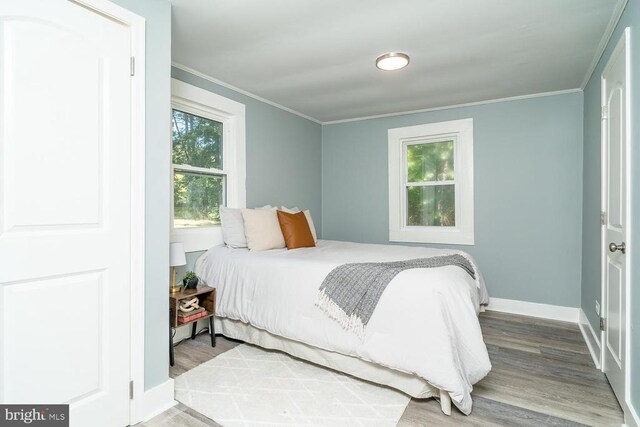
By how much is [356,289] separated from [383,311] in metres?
0.23

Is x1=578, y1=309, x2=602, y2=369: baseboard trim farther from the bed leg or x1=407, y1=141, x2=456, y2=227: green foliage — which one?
x1=407, y1=141, x2=456, y2=227: green foliage

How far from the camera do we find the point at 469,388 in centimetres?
191

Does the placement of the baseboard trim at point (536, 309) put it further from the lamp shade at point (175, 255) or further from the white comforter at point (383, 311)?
the lamp shade at point (175, 255)

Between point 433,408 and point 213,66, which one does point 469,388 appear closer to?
point 433,408

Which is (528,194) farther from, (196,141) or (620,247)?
(196,141)

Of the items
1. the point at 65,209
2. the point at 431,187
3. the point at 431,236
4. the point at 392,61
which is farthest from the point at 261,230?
the point at 431,187

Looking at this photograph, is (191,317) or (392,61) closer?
(191,317)

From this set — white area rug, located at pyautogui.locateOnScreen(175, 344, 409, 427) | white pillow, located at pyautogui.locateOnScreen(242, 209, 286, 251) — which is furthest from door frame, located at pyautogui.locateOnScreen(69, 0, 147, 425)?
white pillow, located at pyautogui.locateOnScreen(242, 209, 286, 251)

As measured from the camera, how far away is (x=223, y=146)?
348 centimetres

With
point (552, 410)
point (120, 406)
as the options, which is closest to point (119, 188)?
point (120, 406)

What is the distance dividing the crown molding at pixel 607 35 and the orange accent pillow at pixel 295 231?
9.08ft

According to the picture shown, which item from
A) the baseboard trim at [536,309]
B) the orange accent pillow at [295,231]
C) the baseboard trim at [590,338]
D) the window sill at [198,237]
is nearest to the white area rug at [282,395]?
the window sill at [198,237]

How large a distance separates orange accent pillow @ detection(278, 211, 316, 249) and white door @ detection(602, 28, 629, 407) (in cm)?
234

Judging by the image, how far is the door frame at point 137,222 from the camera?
1823 millimetres
